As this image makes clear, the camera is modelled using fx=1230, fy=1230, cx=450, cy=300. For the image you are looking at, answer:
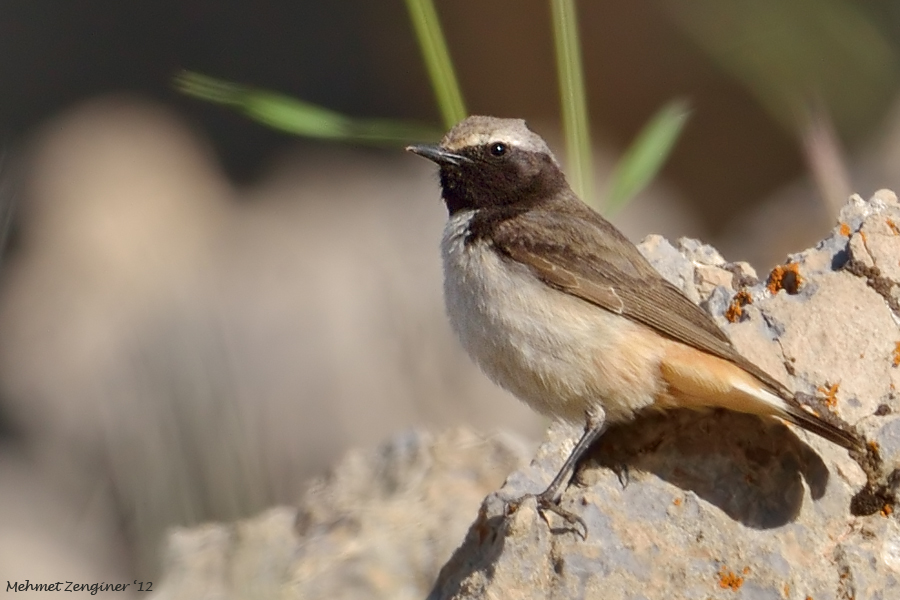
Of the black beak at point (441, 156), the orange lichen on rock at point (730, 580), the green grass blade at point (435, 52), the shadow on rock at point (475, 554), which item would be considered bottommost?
the orange lichen on rock at point (730, 580)

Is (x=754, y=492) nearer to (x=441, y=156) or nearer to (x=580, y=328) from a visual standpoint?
(x=580, y=328)

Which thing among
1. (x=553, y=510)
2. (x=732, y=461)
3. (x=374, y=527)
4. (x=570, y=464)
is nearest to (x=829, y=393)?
(x=732, y=461)

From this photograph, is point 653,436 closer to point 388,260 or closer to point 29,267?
point 388,260

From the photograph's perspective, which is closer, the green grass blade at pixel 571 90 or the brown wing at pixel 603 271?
the brown wing at pixel 603 271

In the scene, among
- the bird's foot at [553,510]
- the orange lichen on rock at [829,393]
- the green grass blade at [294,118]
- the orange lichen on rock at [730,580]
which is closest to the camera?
the orange lichen on rock at [730,580]

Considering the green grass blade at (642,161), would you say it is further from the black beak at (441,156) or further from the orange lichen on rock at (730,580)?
the orange lichen on rock at (730,580)

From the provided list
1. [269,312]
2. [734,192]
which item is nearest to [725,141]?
[734,192]

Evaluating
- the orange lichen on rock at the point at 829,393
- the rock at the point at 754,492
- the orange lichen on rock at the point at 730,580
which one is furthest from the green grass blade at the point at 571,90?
the orange lichen on rock at the point at 730,580
